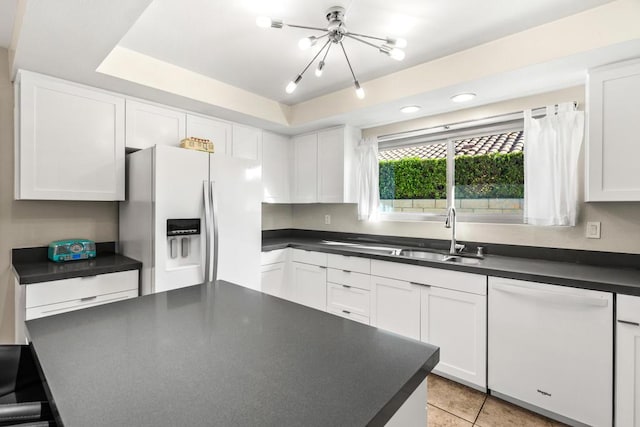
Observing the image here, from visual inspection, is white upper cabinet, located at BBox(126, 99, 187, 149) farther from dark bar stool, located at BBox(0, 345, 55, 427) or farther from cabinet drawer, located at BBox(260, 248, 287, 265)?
dark bar stool, located at BBox(0, 345, 55, 427)

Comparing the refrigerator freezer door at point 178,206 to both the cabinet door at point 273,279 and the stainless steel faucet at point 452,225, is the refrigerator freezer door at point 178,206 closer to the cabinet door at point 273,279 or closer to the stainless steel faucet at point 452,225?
the cabinet door at point 273,279

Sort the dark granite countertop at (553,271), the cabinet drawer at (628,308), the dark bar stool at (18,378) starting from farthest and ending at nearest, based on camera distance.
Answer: the dark granite countertop at (553,271)
the cabinet drawer at (628,308)
the dark bar stool at (18,378)

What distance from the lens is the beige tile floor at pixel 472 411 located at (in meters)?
1.90

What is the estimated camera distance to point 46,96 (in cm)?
211

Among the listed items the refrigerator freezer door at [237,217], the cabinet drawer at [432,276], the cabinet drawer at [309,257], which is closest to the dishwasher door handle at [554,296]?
the cabinet drawer at [432,276]

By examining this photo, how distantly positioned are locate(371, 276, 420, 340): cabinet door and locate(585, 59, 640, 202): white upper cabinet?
132 centimetres

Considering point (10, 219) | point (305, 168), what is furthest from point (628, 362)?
point (10, 219)

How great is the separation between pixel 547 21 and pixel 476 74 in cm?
44

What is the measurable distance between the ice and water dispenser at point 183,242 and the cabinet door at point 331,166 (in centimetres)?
149

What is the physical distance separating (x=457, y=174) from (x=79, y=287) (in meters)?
3.06

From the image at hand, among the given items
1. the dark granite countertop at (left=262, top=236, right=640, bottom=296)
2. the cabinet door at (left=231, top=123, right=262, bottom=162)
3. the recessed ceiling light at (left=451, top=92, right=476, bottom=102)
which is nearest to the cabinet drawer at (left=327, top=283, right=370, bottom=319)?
the dark granite countertop at (left=262, top=236, right=640, bottom=296)

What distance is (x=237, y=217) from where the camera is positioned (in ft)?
8.77

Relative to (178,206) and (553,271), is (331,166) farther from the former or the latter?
(553,271)

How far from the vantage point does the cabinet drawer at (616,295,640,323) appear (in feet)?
5.25
